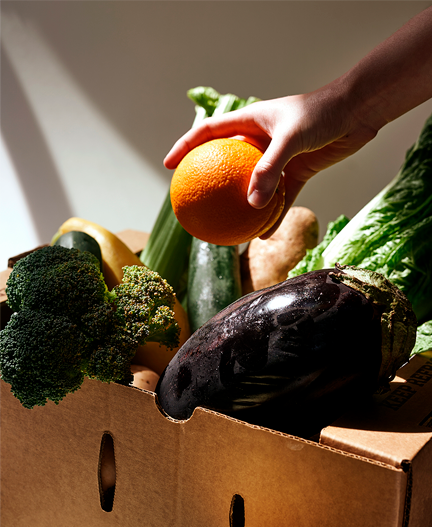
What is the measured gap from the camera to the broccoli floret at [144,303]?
89cm

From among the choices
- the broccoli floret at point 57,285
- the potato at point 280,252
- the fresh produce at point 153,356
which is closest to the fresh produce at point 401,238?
the potato at point 280,252

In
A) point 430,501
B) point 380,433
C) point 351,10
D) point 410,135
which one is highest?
point 351,10

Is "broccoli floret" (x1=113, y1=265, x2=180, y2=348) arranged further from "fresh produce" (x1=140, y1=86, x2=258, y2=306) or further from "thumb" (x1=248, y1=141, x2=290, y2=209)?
"fresh produce" (x1=140, y1=86, x2=258, y2=306)

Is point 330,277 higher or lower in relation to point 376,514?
higher

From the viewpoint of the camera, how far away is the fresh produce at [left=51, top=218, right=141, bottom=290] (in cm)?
126

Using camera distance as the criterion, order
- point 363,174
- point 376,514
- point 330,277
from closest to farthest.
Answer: point 376,514 < point 330,277 < point 363,174

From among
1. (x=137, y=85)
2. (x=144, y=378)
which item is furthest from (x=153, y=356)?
(x=137, y=85)

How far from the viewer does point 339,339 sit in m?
0.70

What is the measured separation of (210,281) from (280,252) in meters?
0.27

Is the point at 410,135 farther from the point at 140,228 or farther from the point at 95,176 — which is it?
the point at 95,176

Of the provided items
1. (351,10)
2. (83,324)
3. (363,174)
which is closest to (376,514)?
(83,324)

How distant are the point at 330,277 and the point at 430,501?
0.35 m

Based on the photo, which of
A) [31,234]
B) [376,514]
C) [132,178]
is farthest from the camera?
[31,234]

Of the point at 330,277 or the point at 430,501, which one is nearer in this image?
the point at 430,501
